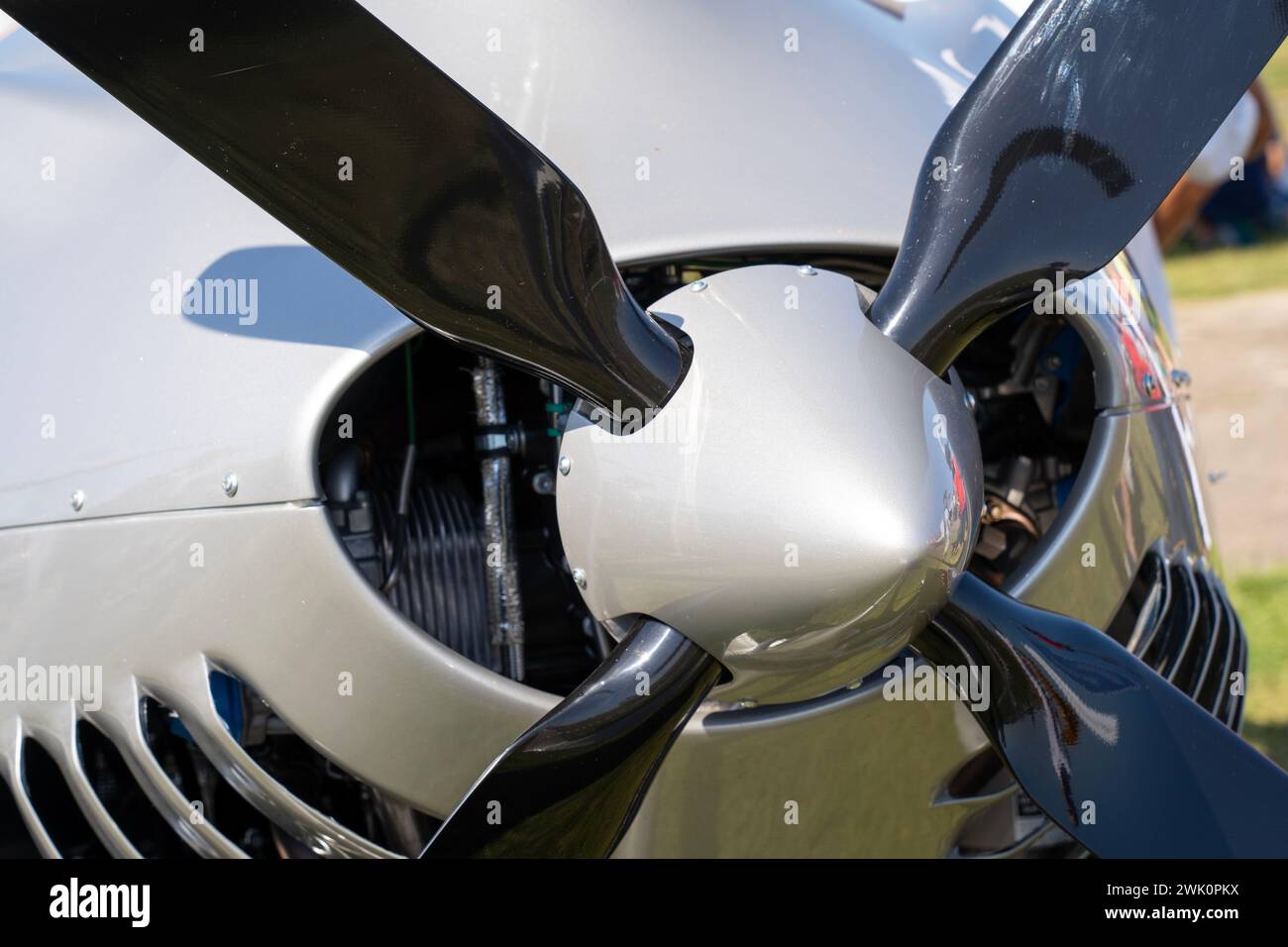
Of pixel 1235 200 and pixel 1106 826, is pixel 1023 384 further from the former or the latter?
pixel 1235 200

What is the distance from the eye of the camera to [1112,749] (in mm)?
2580

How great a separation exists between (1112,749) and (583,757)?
2.96ft

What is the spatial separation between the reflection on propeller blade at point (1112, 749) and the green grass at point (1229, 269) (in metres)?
15.2

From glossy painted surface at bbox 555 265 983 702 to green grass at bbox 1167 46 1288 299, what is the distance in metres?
15.6

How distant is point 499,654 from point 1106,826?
3.51 feet

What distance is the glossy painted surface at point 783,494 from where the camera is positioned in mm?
2170

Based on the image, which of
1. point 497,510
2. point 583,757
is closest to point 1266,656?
point 497,510
